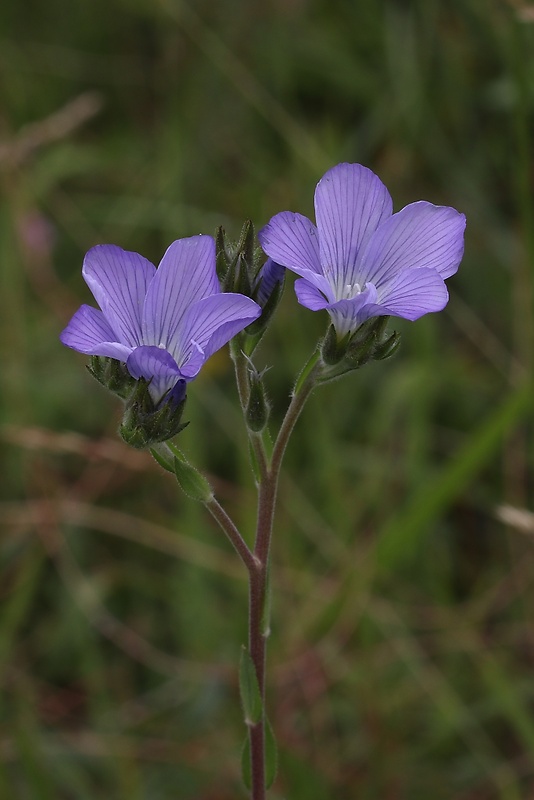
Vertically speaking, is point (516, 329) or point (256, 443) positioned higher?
point (516, 329)

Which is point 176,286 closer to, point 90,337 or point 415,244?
point 90,337

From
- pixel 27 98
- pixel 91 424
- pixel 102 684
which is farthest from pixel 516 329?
pixel 27 98

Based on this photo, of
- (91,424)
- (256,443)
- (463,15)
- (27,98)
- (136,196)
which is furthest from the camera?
(27,98)

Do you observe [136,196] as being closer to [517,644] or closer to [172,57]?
[172,57]

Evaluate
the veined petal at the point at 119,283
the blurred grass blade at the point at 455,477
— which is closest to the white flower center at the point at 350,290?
the veined petal at the point at 119,283

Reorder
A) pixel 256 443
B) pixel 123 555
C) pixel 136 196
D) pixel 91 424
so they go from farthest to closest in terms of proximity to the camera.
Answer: pixel 136 196
pixel 91 424
pixel 123 555
pixel 256 443

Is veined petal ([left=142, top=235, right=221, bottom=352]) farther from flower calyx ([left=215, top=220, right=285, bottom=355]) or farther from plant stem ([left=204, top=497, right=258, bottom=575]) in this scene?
plant stem ([left=204, top=497, right=258, bottom=575])

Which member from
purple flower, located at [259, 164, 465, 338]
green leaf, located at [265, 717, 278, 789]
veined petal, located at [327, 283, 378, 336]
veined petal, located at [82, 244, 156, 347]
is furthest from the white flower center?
green leaf, located at [265, 717, 278, 789]
